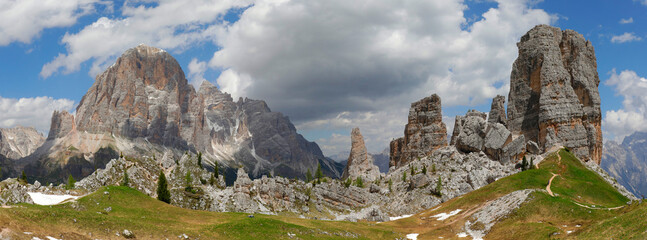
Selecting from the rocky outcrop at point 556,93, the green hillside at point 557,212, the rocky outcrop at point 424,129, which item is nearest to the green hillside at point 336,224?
the green hillside at point 557,212

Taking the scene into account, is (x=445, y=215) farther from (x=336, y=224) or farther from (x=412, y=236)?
(x=336, y=224)

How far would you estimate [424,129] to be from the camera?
591 feet

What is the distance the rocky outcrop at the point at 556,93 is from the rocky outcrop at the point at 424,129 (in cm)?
3123

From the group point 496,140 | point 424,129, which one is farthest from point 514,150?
point 424,129

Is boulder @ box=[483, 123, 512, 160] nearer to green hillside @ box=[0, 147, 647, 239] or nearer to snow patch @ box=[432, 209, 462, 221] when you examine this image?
green hillside @ box=[0, 147, 647, 239]

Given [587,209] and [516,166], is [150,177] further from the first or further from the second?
[516,166]

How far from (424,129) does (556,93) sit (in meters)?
55.4

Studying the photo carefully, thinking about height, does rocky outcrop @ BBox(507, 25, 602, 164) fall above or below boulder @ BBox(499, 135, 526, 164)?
above

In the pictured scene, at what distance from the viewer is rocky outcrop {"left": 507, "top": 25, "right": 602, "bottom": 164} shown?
449 feet

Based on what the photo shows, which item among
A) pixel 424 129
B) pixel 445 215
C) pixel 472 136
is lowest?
pixel 445 215

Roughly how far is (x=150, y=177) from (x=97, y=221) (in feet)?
266

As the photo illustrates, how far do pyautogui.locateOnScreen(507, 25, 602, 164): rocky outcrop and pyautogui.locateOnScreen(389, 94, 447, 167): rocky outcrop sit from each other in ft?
102

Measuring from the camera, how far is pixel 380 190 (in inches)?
5891

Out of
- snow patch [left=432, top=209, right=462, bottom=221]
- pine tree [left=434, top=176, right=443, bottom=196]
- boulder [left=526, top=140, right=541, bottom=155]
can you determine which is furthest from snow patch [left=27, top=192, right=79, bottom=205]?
boulder [left=526, top=140, right=541, bottom=155]
